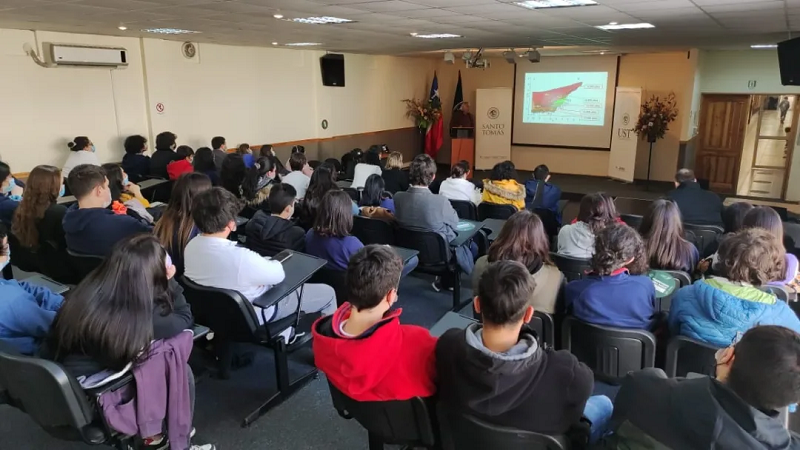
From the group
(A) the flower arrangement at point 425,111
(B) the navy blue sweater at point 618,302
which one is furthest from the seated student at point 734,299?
(A) the flower arrangement at point 425,111

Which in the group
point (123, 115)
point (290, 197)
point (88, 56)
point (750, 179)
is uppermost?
point (88, 56)

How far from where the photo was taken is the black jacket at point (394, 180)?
6.83 meters

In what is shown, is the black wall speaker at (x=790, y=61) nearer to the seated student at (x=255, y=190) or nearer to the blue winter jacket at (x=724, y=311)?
the blue winter jacket at (x=724, y=311)

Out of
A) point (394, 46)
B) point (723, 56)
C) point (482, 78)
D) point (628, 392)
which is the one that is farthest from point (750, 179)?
point (628, 392)

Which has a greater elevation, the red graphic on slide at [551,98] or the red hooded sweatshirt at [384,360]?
the red graphic on slide at [551,98]

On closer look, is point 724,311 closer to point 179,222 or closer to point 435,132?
point 179,222

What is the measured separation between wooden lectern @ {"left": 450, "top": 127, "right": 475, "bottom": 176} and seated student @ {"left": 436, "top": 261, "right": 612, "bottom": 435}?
11.4 meters

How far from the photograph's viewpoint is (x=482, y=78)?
13.2 meters

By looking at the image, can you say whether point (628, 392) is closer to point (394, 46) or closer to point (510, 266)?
point (510, 266)

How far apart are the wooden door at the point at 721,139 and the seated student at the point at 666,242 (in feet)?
29.5

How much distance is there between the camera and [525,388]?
1632mm

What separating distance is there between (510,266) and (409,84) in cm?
1198


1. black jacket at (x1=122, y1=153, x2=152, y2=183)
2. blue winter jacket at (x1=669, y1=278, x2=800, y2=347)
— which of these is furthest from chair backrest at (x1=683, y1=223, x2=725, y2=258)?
black jacket at (x1=122, y1=153, x2=152, y2=183)

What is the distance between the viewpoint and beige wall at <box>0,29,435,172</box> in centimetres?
658
